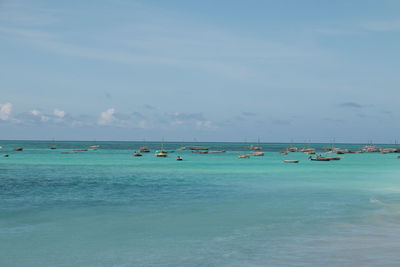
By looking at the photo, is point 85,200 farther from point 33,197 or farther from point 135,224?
point 135,224

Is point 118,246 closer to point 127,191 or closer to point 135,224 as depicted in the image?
point 135,224

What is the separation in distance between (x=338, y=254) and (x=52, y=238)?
11.3 m

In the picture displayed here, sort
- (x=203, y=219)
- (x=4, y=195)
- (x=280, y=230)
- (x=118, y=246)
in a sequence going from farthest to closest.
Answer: (x=4, y=195), (x=203, y=219), (x=280, y=230), (x=118, y=246)

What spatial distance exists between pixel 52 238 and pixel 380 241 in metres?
13.2

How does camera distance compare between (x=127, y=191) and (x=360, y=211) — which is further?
(x=127, y=191)

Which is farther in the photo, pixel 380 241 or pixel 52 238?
pixel 52 238

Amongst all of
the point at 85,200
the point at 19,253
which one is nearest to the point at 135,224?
the point at 19,253

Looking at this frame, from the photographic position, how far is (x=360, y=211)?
75.5 feet

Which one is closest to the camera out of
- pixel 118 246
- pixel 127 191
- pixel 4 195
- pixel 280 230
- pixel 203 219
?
pixel 118 246

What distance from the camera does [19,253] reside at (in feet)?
47.9

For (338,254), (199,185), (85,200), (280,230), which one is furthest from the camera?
(199,185)

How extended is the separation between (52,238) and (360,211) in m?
16.5

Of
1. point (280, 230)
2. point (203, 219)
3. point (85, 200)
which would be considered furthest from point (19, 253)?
point (85, 200)

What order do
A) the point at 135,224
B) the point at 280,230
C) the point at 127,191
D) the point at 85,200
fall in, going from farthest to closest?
the point at 127,191
the point at 85,200
the point at 135,224
the point at 280,230
